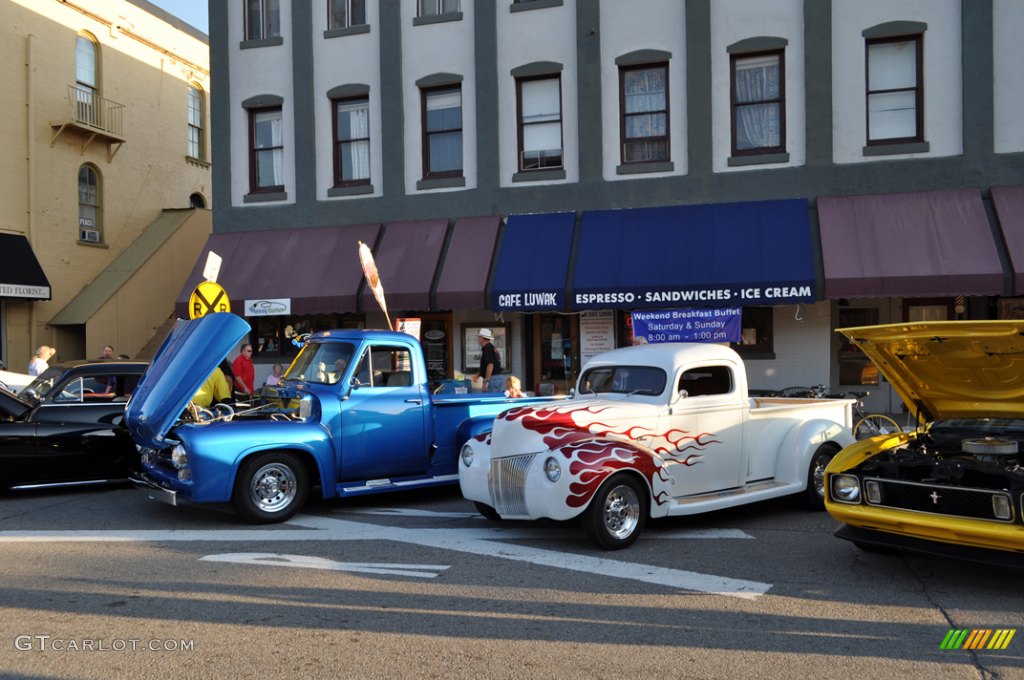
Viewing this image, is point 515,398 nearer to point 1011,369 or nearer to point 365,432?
point 365,432

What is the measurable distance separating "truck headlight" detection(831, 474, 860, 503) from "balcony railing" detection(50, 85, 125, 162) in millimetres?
21756

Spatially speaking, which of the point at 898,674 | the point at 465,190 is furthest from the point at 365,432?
the point at 465,190

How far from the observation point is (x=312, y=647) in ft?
15.9

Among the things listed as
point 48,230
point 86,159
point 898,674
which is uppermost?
point 86,159

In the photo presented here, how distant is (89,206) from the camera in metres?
23.5

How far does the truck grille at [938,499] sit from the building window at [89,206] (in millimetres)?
22439

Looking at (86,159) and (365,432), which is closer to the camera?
(365,432)

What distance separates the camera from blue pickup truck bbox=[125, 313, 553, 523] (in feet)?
26.8

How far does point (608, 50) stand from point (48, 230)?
49.8 ft

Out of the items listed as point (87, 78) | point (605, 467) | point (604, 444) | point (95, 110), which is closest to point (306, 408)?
point (604, 444)

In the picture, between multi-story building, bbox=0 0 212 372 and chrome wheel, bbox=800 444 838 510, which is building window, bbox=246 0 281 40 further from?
chrome wheel, bbox=800 444 838 510

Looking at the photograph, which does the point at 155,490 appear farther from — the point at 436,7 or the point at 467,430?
the point at 436,7

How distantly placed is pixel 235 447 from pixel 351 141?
453 inches

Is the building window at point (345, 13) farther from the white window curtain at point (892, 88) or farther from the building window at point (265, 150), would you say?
the white window curtain at point (892, 88)
